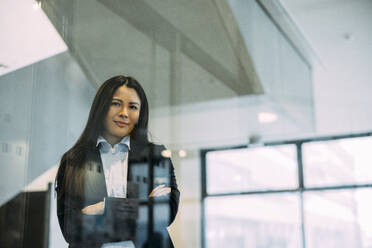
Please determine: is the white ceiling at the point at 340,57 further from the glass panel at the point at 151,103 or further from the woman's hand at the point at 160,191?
the woman's hand at the point at 160,191

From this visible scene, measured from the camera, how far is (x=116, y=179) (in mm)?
2902

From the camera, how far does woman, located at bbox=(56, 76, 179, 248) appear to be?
2789mm

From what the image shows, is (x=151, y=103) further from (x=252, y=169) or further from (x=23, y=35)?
(x=23, y=35)

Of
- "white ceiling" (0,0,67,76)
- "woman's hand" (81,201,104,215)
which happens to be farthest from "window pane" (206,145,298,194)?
"white ceiling" (0,0,67,76)

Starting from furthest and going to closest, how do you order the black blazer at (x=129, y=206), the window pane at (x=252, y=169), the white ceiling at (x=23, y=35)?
the white ceiling at (x=23, y=35)
the black blazer at (x=129, y=206)
the window pane at (x=252, y=169)

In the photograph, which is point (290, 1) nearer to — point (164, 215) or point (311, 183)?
point (311, 183)

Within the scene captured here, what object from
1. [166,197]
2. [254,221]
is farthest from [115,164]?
[254,221]

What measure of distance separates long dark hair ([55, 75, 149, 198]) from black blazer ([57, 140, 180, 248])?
41 mm

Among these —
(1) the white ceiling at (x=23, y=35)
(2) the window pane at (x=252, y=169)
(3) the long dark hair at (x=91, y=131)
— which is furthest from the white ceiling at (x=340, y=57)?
(1) the white ceiling at (x=23, y=35)

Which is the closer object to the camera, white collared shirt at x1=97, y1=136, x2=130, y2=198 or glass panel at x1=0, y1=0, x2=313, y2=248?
glass panel at x1=0, y1=0, x2=313, y2=248

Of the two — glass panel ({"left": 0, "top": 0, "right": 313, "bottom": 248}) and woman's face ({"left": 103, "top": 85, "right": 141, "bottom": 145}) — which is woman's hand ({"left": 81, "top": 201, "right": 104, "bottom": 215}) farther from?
woman's face ({"left": 103, "top": 85, "right": 141, "bottom": 145})

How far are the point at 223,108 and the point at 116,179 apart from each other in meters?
0.71

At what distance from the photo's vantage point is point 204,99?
2.81 m

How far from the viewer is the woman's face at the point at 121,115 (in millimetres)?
2914
